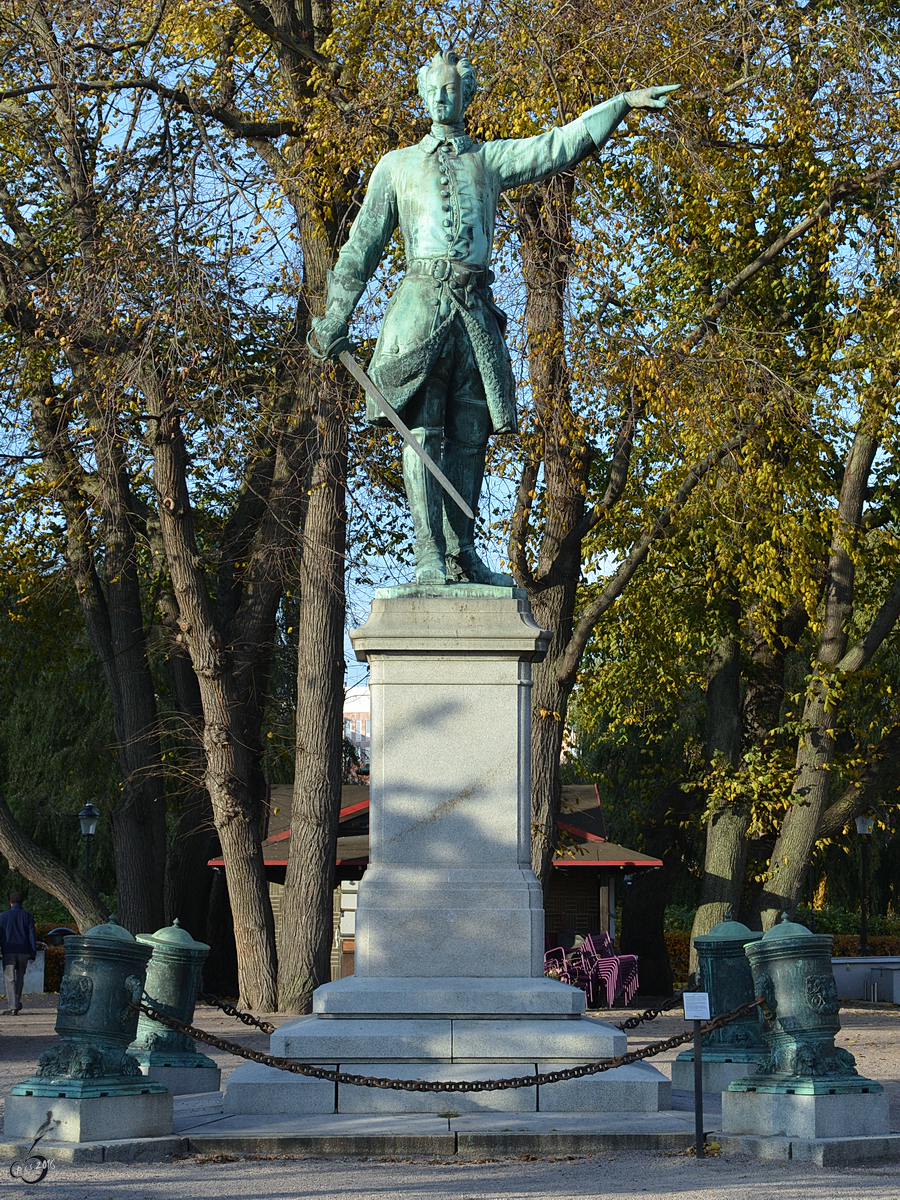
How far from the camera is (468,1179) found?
20.4 feet

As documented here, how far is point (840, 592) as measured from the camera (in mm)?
20172

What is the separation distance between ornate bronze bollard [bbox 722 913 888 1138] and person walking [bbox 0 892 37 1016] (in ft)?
53.2

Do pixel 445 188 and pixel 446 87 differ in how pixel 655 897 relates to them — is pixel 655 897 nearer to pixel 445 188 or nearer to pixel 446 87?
pixel 445 188

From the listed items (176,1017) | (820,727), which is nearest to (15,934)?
(820,727)

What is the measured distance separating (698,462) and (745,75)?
4.59 m

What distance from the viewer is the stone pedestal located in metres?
7.37

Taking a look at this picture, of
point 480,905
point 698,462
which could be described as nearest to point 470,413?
point 480,905

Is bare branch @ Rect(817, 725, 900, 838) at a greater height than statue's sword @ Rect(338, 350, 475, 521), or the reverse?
statue's sword @ Rect(338, 350, 475, 521)

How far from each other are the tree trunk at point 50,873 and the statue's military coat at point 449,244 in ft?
41.6

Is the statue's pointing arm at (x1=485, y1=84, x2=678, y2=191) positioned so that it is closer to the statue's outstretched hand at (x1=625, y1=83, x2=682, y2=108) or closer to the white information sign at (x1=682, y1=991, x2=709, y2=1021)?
the statue's outstretched hand at (x1=625, y1=83, x2=682, y2=108)

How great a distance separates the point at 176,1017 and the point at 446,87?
551cm

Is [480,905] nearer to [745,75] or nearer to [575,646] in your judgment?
[575,646]

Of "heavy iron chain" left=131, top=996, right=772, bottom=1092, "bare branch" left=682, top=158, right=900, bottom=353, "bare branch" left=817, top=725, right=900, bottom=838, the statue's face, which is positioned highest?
"bare branch" left=682, top=158, right=900, bottom=353

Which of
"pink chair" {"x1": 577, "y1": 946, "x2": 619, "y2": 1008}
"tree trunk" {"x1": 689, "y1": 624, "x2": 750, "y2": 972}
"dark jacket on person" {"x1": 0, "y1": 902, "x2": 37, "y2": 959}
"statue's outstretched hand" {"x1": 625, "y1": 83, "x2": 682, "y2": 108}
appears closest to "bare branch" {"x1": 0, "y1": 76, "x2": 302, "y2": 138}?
"tree trunk" {"x1": 689, "y1": 624, "x2": 750, "y2": 972}
